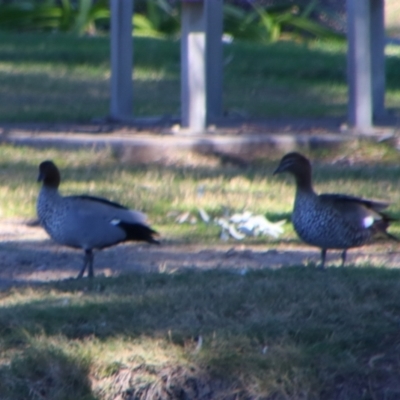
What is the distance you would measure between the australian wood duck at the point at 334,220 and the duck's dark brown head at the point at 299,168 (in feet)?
0.05

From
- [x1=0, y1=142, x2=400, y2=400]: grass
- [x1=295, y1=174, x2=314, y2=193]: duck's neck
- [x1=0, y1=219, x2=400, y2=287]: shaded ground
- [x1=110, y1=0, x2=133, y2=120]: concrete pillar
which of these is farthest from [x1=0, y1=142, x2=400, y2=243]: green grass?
[x1=0, y1=142, x2=400, y2=400]: grass

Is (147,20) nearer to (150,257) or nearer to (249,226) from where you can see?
(249,226)

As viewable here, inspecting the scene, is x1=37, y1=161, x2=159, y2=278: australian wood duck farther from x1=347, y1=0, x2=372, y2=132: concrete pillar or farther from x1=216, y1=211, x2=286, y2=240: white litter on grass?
x1=347, y1=0, x2=372, y2=132: concrete pillar

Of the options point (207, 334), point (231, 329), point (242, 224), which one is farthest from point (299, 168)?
point (207, 334)

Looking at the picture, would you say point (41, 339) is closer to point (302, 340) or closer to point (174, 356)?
point (174, 356)

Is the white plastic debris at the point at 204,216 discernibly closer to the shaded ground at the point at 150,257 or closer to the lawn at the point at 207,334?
the lawn at the point at 207,334

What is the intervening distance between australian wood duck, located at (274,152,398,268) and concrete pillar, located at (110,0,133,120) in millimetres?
6545

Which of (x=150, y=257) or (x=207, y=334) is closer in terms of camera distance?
(x=207, y=334)

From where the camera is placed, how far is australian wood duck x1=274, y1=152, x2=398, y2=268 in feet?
23.1

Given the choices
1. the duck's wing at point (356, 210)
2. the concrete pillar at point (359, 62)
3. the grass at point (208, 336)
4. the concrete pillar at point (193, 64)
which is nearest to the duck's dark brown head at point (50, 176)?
the grass at point (208, 336)

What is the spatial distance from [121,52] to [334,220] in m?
7.02

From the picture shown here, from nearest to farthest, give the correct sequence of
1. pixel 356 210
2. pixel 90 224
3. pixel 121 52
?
pixel 90 224, pixel 356 210, pixel 121 52

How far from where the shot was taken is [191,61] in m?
12.4

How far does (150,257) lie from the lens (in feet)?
26.9
